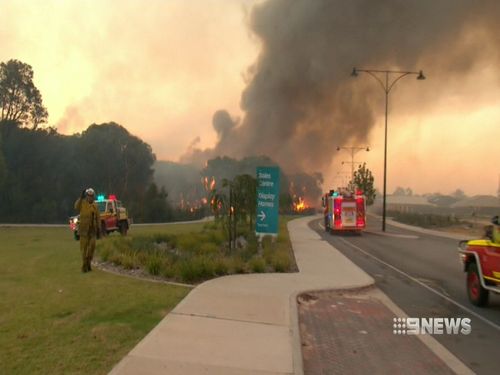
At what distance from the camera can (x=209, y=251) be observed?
1261 cm

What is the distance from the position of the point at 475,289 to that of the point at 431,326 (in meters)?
1.87

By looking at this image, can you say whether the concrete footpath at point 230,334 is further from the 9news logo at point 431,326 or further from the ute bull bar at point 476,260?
the ute bull bar at point 476,260

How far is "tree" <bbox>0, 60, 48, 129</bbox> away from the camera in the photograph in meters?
50.7

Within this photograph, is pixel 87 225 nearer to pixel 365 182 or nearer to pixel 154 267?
pixel 154 267

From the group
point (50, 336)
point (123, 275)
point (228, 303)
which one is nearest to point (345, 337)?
point (228, 303)

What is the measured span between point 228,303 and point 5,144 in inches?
1991

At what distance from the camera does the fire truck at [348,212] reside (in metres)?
26.4

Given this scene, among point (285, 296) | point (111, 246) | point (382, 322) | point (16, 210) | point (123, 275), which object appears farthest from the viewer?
point (16, 210)

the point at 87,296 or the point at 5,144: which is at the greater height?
the point at 5,144

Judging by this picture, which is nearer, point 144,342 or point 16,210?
point 144,342

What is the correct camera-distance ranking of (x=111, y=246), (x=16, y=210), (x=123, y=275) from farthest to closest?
(x=16, y=210) < (x=111, y=246) < (x=123, y=275)

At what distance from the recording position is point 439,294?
9000 mm

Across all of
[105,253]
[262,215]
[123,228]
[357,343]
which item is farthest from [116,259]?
[123,228]

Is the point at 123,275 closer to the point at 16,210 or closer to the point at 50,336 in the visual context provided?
the point at 50,336
